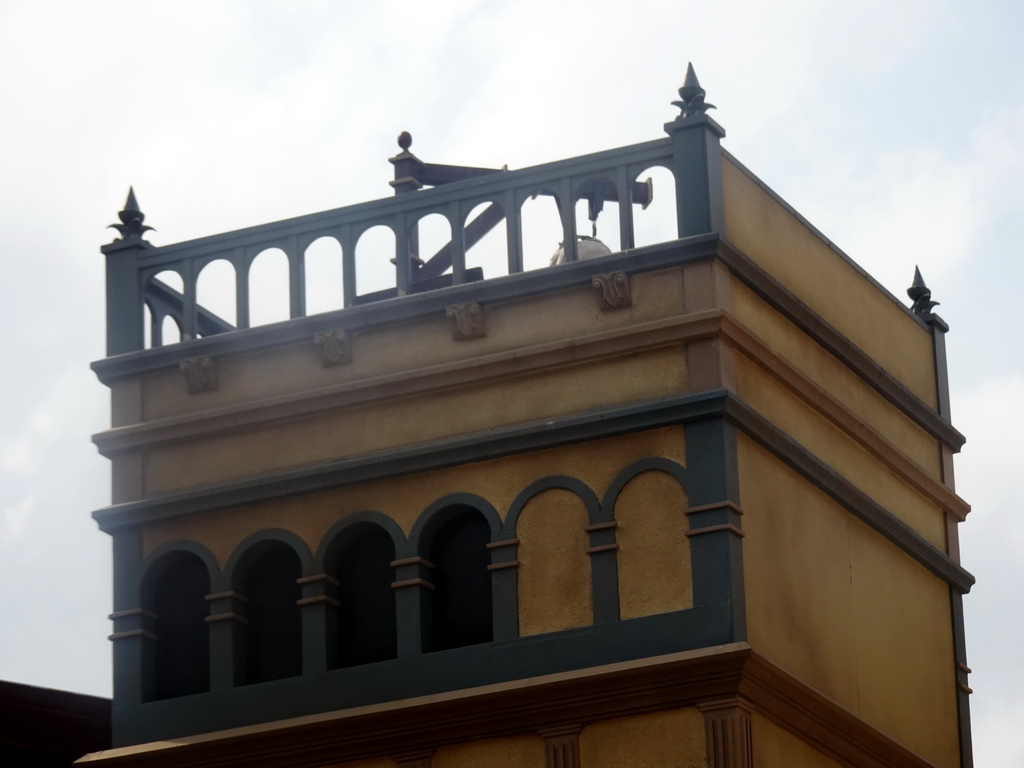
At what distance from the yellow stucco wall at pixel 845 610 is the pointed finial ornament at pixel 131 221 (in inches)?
289

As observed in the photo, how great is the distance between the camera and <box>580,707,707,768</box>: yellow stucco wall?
27.9 m

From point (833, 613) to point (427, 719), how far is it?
4258 mm

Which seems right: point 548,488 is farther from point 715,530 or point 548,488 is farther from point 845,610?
point 845,610

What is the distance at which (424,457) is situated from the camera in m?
30.0

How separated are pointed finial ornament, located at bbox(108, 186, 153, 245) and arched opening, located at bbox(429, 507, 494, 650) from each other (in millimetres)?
5065

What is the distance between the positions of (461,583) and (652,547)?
→ 7.14 ft

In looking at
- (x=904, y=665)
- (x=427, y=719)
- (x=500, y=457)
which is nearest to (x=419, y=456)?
(x=500, y=457)

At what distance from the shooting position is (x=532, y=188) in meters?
30.5

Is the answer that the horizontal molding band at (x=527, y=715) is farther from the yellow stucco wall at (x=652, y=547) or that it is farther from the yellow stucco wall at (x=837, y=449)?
the yellow stucco wall at (x=837, y=449)

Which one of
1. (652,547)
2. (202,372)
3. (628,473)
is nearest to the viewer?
(652,547)

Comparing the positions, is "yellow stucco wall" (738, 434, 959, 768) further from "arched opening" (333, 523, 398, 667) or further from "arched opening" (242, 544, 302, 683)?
"arched opening" (242, 544, 302, 683)

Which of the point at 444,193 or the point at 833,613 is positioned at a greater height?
the point at 444,193

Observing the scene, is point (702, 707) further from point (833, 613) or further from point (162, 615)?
point (162, 615)

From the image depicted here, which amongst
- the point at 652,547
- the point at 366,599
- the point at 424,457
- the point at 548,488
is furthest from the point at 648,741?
the point at 424,457
